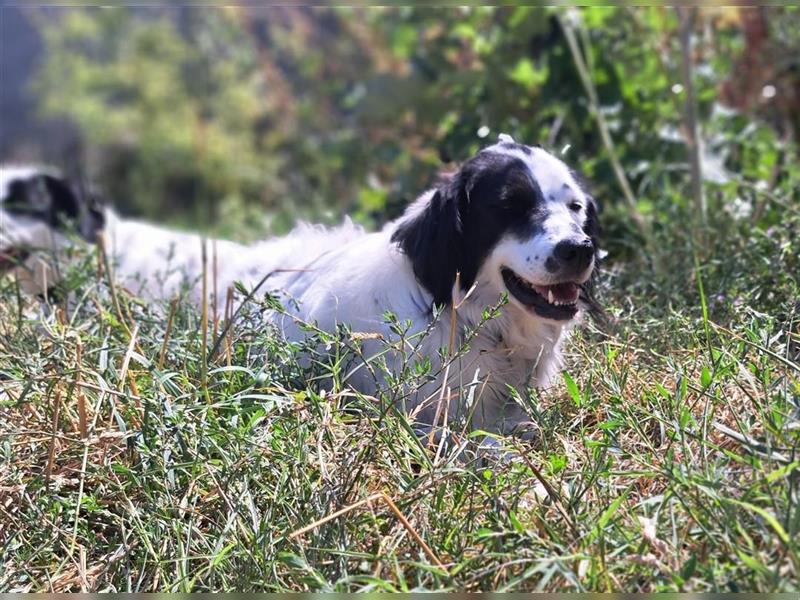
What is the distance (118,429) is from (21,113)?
1057cm

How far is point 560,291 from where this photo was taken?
9.02ft

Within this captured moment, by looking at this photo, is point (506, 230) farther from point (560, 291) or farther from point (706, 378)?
point (706, 378)

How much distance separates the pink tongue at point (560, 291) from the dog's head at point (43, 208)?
2502 mm

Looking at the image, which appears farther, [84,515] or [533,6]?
[533,6]

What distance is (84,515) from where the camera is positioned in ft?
7.36

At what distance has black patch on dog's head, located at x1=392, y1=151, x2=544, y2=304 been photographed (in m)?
2.81

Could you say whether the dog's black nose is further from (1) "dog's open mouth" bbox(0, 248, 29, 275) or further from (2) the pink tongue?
(1) "dog's open mouth" bbox(0, 248, 29, 275)

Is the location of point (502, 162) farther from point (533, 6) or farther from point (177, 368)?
point (533, 6)

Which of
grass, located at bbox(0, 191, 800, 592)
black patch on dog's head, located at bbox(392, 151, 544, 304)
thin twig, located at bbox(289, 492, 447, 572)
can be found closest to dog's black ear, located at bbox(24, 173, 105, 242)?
grass, located at bbox(0, 191, 800, 592)

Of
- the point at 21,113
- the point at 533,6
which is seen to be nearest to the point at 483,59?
the point at 533,6

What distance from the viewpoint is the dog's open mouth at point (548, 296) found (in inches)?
107

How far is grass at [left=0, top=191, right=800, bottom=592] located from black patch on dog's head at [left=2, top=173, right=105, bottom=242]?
2.17 m

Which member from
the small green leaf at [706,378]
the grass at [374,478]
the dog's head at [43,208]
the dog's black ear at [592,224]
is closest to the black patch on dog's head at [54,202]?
the dog's head at [43,208]

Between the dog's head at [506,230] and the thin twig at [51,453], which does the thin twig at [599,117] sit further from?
the thin twig at [51,453]
